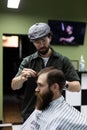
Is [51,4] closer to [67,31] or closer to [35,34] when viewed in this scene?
[67,31]

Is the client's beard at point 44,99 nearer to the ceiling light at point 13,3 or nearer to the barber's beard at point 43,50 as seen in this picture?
the barber's beard at point 43,50

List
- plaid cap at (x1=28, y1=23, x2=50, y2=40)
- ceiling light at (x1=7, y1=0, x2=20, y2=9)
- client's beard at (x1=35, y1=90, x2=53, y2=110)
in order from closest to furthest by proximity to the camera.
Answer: client's beard at (x1=35, y1=90, x2=53, y2=110), plaid cap at (x1=28, y1=23, x2=50, y2=40), ceiling light at (x1=7, y1=0, x2=20, y2=9)

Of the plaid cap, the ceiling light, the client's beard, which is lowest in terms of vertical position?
the client's beard

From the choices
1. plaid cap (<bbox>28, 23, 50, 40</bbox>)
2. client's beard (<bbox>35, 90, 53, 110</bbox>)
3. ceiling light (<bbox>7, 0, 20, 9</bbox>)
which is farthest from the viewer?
ceiling light (<bbox>7, 0, 20, 9</bbox>)

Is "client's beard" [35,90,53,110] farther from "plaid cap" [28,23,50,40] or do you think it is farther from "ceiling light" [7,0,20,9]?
"ceiling light" [7,0,20,9]

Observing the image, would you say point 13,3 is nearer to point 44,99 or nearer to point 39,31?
point 39,31

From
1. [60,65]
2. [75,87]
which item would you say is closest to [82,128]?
[75,87]

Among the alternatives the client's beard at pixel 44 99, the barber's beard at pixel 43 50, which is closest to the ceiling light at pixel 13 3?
the barber's beard at pixel 43 50

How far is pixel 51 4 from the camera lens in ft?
17.1

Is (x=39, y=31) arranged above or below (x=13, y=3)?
above

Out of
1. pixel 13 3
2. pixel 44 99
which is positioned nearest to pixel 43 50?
pixel 44 99

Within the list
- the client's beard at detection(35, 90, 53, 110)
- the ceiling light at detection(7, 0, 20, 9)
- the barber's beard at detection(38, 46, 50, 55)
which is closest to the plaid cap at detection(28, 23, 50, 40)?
the barber's beard at detection(38, 46, 50, 55)

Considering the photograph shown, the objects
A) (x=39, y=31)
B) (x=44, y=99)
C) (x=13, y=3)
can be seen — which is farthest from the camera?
(x=13, y=3)

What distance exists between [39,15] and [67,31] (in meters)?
0.65
